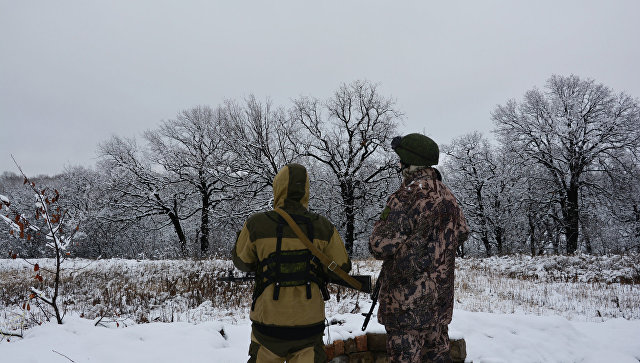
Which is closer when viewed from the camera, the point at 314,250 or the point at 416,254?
the point at 314,250

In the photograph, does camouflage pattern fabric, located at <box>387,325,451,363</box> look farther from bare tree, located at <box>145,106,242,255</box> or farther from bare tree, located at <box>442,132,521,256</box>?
bare tree, located at <box>442,132,521,256</box>

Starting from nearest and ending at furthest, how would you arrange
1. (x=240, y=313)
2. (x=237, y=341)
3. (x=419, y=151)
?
(x=419, y=151) < (x=237, y=341) < (x=240, y=313)

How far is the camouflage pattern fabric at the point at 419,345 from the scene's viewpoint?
95.5 inches

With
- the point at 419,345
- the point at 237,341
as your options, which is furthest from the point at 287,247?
the point at 237,341

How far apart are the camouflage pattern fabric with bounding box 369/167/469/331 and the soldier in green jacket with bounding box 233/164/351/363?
0.50m

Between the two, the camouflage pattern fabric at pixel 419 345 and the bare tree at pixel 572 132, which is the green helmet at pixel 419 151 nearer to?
the camouflage pattern fabric at pixel 419 345

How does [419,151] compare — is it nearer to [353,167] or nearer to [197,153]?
[353,167]

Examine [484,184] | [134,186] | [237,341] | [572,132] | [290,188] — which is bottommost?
[237,341]

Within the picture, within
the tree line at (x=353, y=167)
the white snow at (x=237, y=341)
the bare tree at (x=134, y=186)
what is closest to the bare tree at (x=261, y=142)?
the tree line at (x=353, y=167)

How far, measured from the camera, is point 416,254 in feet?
8.10

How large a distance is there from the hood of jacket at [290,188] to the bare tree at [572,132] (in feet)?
73.3

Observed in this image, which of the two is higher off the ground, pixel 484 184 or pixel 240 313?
pixel 484 184

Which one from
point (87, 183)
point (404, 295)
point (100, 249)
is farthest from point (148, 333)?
point (87, 183)

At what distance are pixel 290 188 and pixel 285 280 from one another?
0.65m
